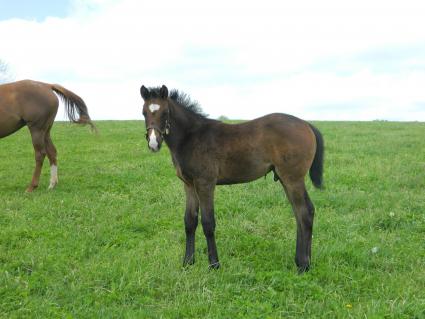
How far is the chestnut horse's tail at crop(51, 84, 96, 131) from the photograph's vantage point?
10438mm

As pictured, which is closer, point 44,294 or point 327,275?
point 44,294

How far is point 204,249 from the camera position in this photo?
5.91 m

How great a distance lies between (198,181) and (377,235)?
307cm

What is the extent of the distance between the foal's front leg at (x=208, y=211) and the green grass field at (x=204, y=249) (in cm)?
20

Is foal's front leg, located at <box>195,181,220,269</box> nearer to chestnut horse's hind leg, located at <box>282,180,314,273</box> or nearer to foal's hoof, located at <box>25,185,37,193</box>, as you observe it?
chestnut horse's hind leg, located at <box>282,180,314,273</box>

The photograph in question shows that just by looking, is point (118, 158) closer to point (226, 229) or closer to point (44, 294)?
point (226, 229)

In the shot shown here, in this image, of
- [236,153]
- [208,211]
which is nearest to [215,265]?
[208,211]

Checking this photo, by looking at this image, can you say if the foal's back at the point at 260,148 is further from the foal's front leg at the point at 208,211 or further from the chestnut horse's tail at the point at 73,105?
the chestnut horse's tail at the point at 73,105

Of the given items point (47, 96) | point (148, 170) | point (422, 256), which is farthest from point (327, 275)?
point (47, 96)

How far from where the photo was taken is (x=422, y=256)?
5.58 m

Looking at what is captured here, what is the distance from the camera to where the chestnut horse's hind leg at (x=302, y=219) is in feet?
16.9

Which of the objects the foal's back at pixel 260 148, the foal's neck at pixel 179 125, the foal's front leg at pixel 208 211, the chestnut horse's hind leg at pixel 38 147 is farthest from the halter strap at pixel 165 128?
the chestnut horse's hind leg at pixel 38 147

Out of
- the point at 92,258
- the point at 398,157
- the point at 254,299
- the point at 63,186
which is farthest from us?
the point at 398,157

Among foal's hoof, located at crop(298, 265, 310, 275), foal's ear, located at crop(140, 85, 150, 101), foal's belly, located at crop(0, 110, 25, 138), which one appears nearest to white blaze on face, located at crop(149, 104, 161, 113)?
foal's ear, located at crop(140, 85, 150, 101)
